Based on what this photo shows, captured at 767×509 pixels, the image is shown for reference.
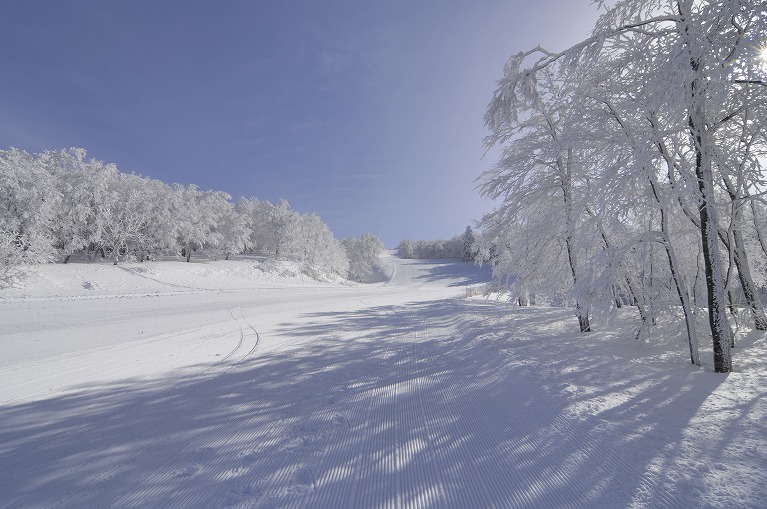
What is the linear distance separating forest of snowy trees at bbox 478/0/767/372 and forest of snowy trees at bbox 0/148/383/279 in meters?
29.9

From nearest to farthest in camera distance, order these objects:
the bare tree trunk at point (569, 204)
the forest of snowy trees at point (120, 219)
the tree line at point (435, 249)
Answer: the bare tree trunk at point (569, 204) < the forest of snowy trees at point (120, 219) < the tree line at point (435, 249)

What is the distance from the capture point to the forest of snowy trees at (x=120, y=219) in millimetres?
21906

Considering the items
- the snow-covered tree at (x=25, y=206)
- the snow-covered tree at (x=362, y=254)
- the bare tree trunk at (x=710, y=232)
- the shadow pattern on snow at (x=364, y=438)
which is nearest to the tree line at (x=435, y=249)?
the snow-covered tree at (x=362, y=254)

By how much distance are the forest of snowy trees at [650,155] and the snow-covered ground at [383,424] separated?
1.52 meters

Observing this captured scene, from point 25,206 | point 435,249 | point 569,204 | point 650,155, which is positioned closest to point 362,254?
point 435,249

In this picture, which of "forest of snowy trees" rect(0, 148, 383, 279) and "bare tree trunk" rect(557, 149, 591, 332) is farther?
"forest of snowy trees" rect(0, 148, 383, 279)

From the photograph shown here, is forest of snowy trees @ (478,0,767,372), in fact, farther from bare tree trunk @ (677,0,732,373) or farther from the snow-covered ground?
the snow-covered ground

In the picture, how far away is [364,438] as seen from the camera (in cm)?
287

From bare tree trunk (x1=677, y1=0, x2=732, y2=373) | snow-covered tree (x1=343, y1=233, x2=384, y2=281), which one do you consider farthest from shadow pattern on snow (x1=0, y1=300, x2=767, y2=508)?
snow-covered tree (x1=343, y1=233, x2=384, y2=281)

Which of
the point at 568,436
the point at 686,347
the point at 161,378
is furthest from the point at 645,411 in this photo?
the point at 161,378

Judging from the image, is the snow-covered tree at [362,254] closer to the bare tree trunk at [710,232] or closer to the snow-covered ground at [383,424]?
the snow-covered ground at [383,424]

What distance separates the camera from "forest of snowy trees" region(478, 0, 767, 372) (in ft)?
13.8

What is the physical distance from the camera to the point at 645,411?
3.39 meters

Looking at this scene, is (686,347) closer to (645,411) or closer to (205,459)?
(645,411)
